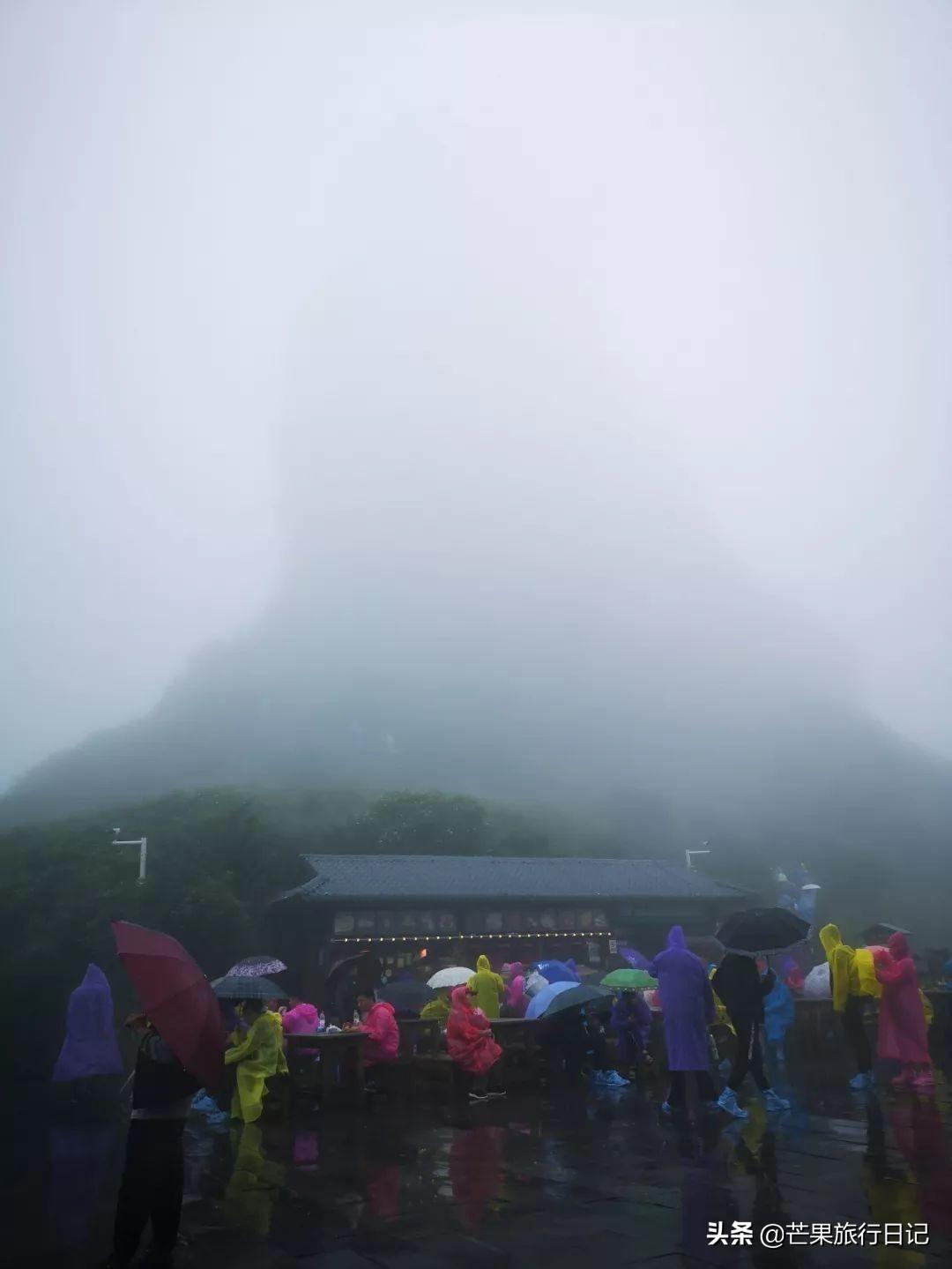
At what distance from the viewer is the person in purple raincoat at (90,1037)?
13.4 metres

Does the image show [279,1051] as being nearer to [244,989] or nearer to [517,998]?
[244,989]

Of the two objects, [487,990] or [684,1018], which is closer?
[684,1018]

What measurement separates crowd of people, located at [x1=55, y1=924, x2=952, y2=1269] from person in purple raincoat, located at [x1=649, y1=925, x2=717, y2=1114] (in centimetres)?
1

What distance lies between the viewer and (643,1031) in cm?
1345

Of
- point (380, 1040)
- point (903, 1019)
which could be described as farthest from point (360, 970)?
point (903, 1019)

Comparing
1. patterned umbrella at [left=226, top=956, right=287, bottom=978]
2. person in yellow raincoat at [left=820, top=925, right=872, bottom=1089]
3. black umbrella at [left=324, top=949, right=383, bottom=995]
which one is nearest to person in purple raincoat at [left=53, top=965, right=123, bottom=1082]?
patterned umbrella at [left=226, top=956, right=287, bottom=978]

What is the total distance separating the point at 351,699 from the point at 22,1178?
323ft

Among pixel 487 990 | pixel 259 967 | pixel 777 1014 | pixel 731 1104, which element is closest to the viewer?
pixel 731 1104

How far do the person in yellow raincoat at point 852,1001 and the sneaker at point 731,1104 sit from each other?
222 centimetres

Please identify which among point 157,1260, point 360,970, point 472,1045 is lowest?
point 360,970

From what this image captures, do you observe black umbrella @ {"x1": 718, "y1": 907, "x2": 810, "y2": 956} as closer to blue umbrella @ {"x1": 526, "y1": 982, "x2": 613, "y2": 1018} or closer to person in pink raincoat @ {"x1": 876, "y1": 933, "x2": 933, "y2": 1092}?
person in pink raincoat @ {"x1": 876, "y1": 933, "x2": 933, "y2": 1092}

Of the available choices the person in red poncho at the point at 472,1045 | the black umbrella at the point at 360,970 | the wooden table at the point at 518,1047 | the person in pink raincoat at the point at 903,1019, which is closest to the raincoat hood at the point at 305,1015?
the person in red poncho at the point at 472,1045

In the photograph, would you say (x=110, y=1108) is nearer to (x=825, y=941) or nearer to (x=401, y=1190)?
(x=401, y=1190)

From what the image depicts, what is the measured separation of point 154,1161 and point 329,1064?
23.8 ft
